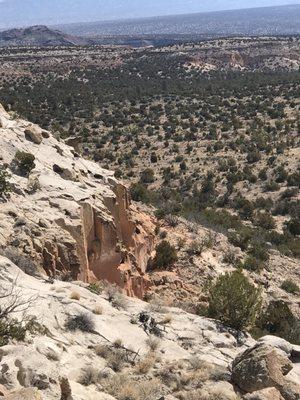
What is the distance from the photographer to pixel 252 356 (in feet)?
30.2

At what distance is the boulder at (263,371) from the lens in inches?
341

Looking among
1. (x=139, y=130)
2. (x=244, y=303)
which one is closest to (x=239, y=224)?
(x=244, y=303)

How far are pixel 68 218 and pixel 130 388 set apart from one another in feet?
21.6

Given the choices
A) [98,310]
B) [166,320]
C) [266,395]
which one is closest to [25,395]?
[266,395]

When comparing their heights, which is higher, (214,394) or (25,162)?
(25,162)

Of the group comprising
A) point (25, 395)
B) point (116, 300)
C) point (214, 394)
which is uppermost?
point (25, 395)

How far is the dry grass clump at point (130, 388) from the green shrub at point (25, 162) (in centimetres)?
849

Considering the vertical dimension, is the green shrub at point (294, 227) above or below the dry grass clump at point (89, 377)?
below

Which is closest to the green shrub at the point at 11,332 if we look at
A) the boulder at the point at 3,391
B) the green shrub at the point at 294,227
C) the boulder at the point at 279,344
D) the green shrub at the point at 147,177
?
the boulder at the point at 3,391

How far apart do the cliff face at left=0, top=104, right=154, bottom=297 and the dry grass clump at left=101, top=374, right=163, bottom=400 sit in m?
4.46

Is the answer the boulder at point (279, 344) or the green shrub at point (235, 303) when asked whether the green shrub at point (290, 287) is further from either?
the boulder at point (279, 344)

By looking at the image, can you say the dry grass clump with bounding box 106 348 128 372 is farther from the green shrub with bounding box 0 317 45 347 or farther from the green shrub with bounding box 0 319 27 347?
the green shrub with bounding box 0 319 27 347

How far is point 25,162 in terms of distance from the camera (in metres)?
15.6

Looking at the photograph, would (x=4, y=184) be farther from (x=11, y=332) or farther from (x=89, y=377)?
(x=89, y=377)
